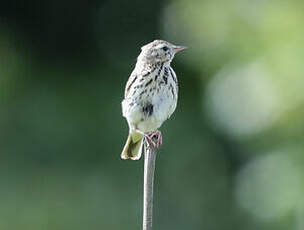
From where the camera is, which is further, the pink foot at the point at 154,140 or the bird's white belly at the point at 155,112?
the bird's white belly at the point at 155,112

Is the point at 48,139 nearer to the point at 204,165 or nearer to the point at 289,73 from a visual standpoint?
the point at 204,165

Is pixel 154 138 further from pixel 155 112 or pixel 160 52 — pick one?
pixel 160 52

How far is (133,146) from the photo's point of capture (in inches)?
237

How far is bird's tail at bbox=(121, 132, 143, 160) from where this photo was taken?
597 centimetres

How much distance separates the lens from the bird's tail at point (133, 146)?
597 cm

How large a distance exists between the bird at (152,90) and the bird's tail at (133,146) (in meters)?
0.20

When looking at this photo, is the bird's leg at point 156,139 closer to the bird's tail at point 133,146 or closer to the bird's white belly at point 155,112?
the bird's white belly at point 155,112

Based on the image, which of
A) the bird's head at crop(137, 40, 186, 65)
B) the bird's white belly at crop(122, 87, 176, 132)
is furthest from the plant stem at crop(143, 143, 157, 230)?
the bird's head at crop(137, 40, 186, 65)

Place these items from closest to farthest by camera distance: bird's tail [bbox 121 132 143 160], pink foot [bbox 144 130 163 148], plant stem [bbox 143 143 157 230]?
plant stem [bbox 143 143 157 230], pink foot [bbox 144 130 163 148], bird's tail [bbox 121 132 143 160]

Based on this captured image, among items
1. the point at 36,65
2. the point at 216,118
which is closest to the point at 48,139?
the point at 36,65

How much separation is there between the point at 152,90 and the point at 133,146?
512 mm

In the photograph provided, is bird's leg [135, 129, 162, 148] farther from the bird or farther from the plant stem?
the plant stem

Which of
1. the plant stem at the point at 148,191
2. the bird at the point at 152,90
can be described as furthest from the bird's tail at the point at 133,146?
the plant stem at the point at 148,191

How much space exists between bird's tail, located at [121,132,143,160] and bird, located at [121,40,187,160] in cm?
20
